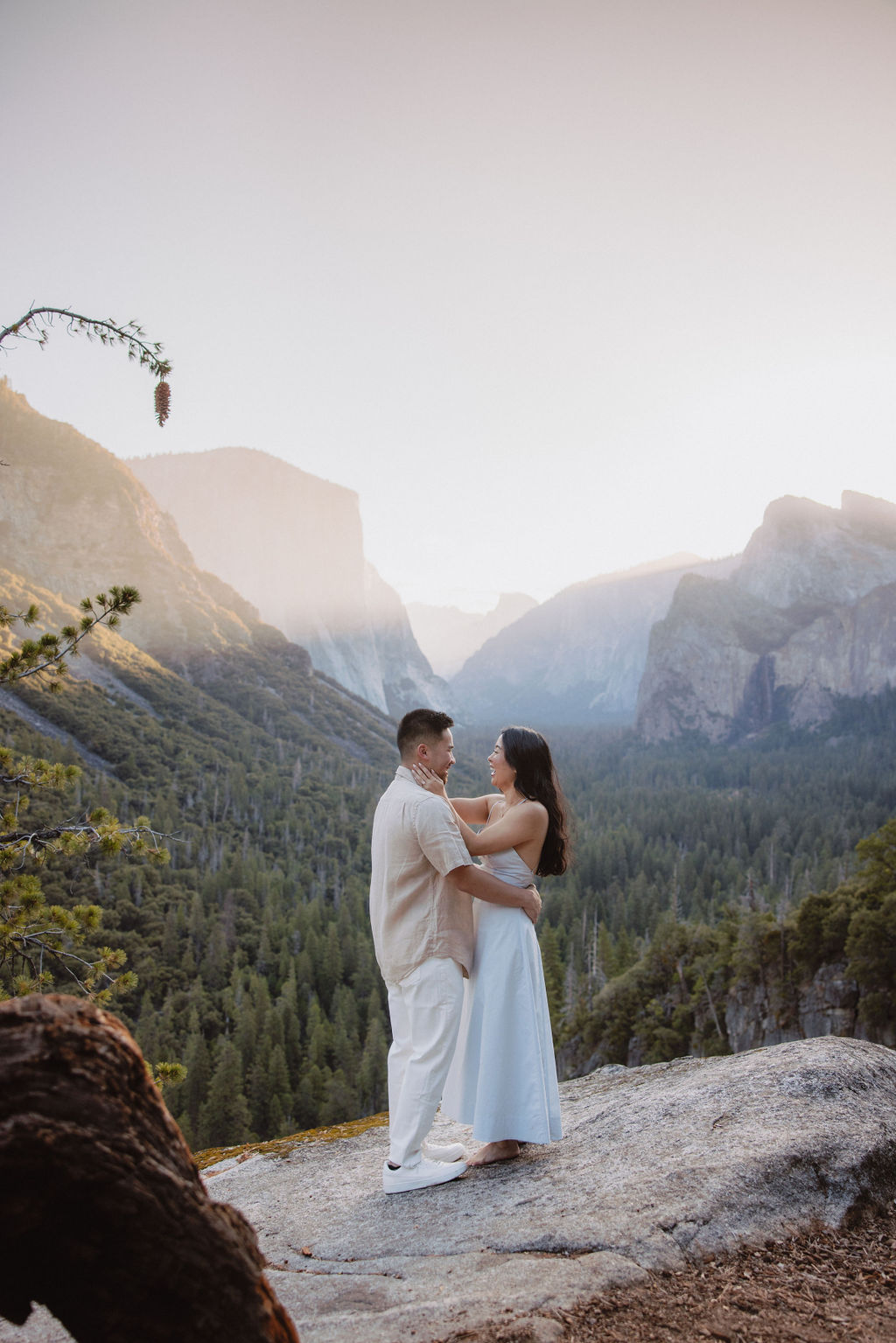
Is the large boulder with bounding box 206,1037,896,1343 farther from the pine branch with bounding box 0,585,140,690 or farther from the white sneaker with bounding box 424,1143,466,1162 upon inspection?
the pine branch with bounding box 0,585,140,690

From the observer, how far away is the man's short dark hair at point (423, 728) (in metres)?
4.93

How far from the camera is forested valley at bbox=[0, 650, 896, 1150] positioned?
33406 millimetres

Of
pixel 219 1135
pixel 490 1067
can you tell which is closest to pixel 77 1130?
pixel 490 1067

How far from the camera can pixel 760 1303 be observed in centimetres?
310

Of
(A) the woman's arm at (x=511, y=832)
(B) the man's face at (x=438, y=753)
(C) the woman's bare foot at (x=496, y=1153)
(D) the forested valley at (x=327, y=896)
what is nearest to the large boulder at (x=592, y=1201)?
(C) the woman's bare foot at (x=496, y=1153)

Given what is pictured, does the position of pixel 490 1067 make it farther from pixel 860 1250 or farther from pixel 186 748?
pixel 186 748

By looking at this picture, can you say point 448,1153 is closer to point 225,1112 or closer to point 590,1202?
point 590,1202

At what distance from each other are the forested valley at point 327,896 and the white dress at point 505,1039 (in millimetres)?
2882

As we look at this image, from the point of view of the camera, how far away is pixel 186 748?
93500mm

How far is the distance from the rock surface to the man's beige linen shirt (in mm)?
1287

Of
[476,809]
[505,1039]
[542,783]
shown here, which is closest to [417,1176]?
[505,1039]

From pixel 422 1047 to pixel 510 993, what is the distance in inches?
24.4

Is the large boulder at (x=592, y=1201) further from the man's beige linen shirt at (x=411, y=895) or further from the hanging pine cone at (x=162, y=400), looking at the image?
the hanging pine cone at (x=162, y=400)

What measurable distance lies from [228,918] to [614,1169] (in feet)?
173
